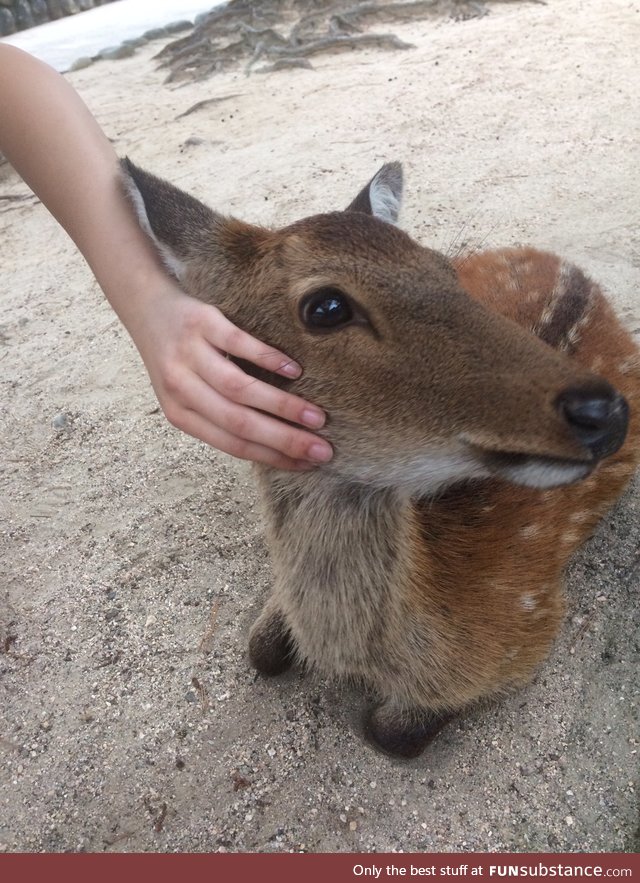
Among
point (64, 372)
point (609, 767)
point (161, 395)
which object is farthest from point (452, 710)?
point (64, 372)

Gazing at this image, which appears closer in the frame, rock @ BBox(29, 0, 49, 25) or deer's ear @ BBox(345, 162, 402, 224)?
deer's ear @ BBox(345, 162, 402, 224)

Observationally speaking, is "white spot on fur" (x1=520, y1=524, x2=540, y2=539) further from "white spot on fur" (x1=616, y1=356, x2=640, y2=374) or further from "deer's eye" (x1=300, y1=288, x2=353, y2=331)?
"deer's eye" (x1=300, y1=288, x2=353, y2=331)

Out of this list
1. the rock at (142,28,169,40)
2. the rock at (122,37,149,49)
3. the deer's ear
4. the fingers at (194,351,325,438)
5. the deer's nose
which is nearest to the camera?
the deer's nose

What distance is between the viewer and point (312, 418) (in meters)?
1.51

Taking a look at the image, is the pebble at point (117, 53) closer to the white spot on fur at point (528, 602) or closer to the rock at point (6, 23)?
the rock at point (6, 23)

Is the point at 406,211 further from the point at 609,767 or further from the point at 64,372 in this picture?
the point at 609,767

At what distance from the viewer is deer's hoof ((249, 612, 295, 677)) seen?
7.13ft

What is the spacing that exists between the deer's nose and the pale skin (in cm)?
51

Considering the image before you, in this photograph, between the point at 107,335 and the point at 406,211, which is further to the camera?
the point at 406,211

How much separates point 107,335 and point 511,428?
3.01 meters

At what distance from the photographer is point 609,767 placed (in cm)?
189

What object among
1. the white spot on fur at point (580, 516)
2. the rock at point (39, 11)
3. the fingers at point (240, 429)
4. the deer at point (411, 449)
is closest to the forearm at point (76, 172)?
the deer at point (411, 449)

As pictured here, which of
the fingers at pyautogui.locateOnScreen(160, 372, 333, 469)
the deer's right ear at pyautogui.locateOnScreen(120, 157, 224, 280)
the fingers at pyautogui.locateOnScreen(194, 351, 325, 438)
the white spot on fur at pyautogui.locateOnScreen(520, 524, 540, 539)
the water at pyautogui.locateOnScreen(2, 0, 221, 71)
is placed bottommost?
the water at pyautogui.locateOnScreen(2, 0, 221, 71)

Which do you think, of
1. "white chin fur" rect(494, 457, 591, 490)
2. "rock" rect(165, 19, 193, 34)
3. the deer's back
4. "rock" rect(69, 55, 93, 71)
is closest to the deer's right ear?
the deer's back
